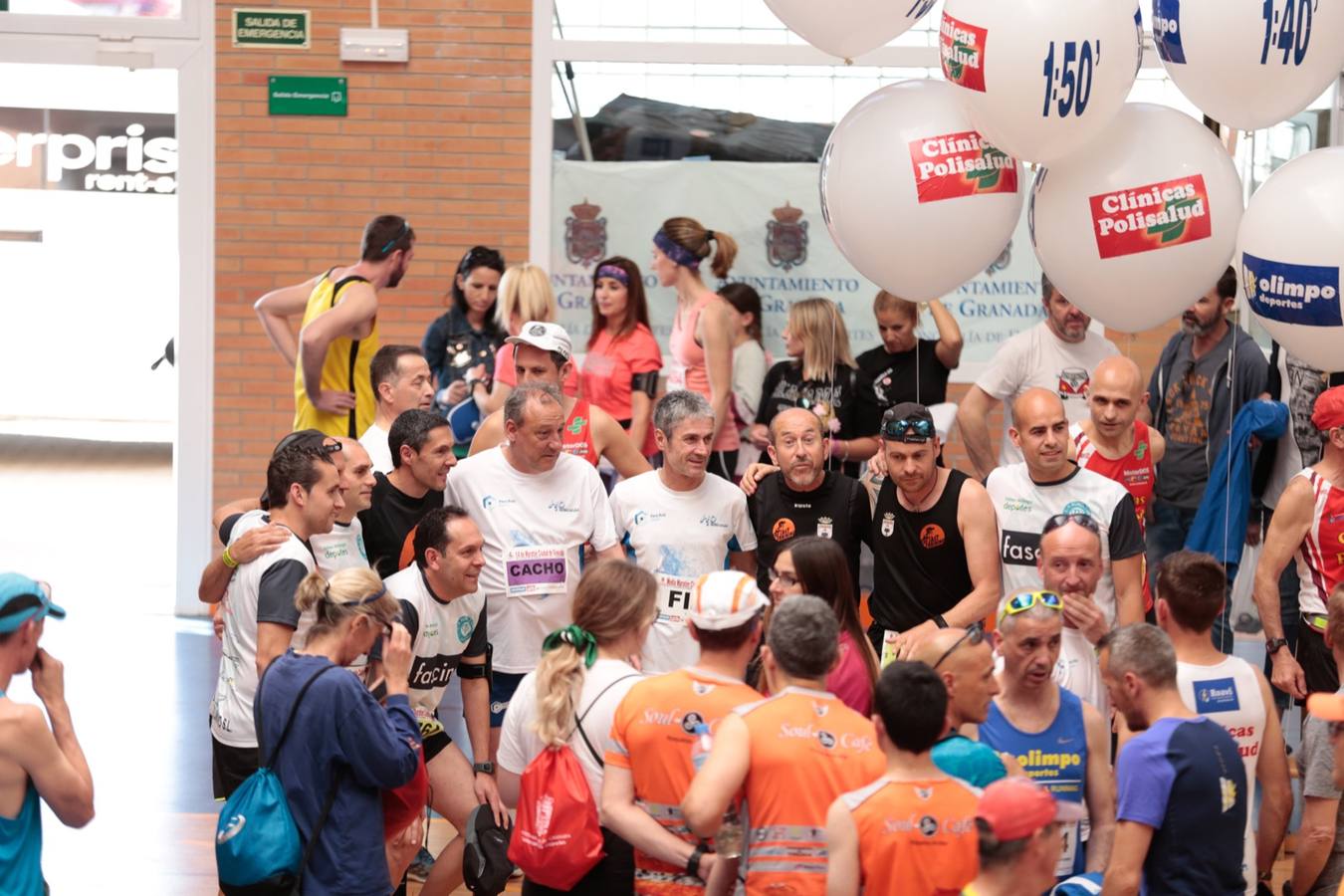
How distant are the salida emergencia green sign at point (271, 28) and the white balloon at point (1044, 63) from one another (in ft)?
17.9

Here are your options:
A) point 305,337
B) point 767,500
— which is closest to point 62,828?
point 305,337

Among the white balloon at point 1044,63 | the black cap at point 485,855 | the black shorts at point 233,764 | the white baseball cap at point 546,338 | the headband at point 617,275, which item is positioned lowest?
the black cap at point 485,855

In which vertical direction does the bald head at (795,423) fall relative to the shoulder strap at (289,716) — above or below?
above

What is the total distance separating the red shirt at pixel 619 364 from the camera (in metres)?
7.35

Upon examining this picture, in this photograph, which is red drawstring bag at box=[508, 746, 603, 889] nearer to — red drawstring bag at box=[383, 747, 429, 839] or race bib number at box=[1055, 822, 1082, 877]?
red drawstring bag at box=[383, 747, 429, 839]

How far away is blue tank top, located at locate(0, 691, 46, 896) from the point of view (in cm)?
361

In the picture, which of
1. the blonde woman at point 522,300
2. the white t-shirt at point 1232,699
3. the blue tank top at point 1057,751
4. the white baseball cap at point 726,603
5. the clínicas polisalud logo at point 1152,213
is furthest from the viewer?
the blonde woman at point 522,300

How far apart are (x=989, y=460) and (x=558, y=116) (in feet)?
11.9

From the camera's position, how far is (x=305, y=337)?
6.70m

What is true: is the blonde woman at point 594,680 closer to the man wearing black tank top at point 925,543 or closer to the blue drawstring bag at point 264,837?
the blue drawstring bag at point 264,837

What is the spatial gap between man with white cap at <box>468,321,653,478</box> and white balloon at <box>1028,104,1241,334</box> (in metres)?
1.91

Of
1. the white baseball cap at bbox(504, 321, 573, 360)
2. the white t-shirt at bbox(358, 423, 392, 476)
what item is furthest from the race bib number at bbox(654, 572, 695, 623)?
the white t-shirt at bbox(358, 423, 392, 476)

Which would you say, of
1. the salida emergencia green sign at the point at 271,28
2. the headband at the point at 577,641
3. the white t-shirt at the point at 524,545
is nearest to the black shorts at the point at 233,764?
the white t-shirt at the point at 524,545

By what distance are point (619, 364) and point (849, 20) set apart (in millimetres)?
2904
